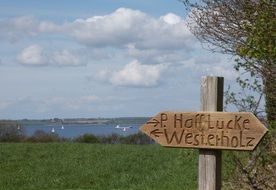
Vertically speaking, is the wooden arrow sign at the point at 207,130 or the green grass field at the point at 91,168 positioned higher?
the wooden arrow sign at the point at 207,130

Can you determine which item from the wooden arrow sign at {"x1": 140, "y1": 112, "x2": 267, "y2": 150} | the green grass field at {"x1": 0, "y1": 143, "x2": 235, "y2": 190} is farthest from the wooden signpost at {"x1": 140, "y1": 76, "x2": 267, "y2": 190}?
the green grass field at {"x1": 0, "y1": 143, "x2": 235, "y2": 190}

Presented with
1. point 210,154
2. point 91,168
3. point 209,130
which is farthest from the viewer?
point 91,168

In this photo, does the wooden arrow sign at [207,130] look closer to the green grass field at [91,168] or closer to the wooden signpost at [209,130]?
the wooden signpost at [209,130]

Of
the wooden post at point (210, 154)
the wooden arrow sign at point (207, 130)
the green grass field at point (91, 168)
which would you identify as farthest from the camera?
the green grass field at point (91, 168)

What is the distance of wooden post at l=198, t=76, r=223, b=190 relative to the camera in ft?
21.2

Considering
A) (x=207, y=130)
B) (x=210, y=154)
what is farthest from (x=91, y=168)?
(x=207, y=130)

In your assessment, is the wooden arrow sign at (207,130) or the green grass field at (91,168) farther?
the green grass field at (91,168)

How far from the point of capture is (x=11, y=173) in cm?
2142

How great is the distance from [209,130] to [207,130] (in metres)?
0.02

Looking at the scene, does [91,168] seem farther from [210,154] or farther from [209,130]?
[209,130]

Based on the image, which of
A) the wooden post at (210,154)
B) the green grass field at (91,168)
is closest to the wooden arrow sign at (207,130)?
the wooden post at (210,154)

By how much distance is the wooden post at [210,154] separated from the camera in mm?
6465

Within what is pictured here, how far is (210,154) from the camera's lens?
253 inches

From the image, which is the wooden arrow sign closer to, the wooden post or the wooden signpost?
the wooden signpost
